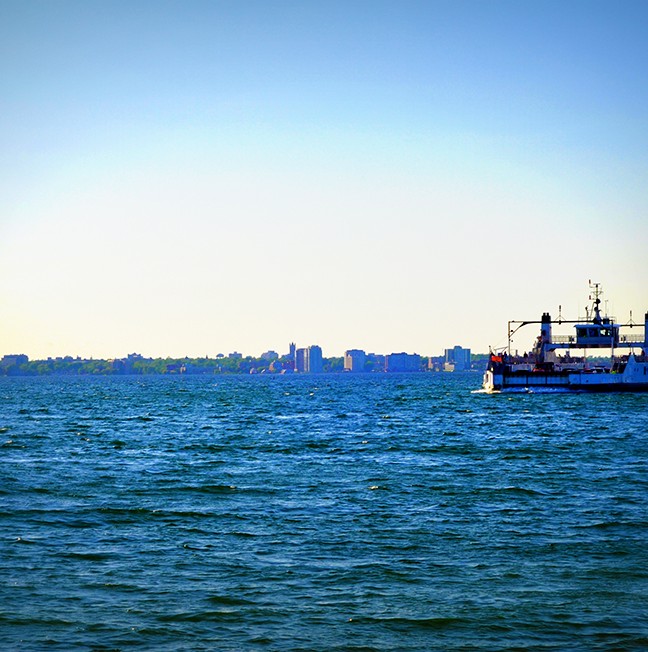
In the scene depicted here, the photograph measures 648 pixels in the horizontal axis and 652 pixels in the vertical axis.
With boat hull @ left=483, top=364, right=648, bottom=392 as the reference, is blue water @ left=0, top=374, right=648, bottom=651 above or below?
below

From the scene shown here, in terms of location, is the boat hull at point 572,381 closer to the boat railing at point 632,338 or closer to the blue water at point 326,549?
the boat railing at point 632,338

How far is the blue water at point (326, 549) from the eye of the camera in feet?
57.5

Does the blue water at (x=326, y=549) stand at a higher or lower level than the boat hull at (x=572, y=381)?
lower

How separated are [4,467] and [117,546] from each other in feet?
70.9

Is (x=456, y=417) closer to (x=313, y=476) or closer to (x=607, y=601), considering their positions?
(x=313, y=476)

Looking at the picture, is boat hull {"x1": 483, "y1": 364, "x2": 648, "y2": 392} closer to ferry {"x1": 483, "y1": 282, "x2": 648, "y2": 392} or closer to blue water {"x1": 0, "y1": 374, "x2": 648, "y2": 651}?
ferry {"x1": 483, "y1": 282, "x2": 648, "y2": 392}

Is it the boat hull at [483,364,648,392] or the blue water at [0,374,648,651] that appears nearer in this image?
the blue water at [0,374,648,651]

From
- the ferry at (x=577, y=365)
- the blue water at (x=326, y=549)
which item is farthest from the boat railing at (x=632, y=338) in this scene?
the blue water at (x=326, y=549)

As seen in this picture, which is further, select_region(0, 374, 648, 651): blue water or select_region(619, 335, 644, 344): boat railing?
select_region(619, 335, 644, 344): boat railing

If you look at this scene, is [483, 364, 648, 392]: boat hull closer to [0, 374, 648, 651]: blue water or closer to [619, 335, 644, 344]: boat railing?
[619, 335, 644, 344]: boat railing

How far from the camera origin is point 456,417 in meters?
87.2

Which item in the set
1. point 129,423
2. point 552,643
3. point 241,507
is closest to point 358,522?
point 241,507

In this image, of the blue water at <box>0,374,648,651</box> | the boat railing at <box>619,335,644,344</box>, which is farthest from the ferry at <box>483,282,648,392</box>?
the blue water at <box>0,374,648,651</box>

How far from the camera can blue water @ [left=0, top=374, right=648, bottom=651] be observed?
1753 centimetres
